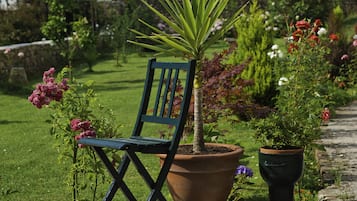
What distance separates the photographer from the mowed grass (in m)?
5.41

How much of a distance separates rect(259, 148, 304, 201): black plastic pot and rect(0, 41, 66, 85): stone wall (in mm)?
9038

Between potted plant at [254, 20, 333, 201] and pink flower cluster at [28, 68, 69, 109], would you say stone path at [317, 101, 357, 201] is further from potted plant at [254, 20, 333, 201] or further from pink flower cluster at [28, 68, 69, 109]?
pink flower cluster at [28, 68, 69, 109]

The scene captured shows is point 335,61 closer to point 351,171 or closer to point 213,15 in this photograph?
point 351,171

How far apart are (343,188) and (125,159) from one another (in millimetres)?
1825

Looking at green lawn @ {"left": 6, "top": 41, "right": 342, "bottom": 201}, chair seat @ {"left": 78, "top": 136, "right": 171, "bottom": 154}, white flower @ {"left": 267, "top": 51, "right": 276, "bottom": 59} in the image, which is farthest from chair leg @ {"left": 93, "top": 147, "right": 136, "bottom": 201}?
white flower @ {"left": 267, "top": 51, "right": 276, "bottom": 59}

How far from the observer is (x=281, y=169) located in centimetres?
452

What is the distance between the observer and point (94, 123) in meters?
4.45

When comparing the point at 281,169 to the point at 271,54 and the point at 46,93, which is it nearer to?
the point at 46,93

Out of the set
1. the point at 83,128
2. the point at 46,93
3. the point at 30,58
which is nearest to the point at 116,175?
the point at 83,128

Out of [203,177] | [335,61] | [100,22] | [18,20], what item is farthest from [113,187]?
[100,22]

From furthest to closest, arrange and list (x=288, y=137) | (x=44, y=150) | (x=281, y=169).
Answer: (x=44, y=150) < (x=288, y=137) < (x=281, y=169)

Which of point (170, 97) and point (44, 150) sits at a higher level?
point (170, 97)

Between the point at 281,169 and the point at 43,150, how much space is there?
328 cm

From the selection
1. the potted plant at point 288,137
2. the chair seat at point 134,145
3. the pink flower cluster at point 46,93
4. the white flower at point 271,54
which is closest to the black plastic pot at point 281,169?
the potted plant at point 288,137
